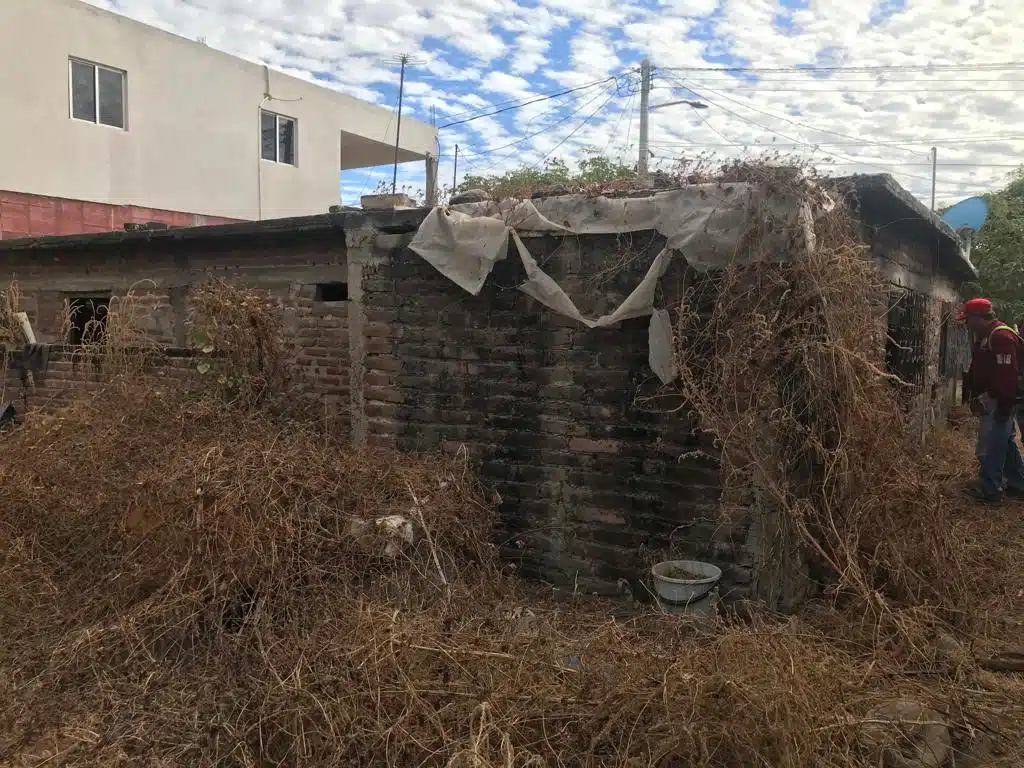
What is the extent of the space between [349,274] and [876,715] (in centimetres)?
456

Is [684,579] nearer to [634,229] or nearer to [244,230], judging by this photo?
[634,229]

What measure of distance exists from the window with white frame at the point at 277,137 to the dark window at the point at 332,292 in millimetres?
14701

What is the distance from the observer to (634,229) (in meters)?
4.55

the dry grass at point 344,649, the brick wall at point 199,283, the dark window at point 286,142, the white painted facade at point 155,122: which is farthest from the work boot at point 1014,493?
the dark window at point 286,142

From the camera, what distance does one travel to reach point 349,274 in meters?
5.86

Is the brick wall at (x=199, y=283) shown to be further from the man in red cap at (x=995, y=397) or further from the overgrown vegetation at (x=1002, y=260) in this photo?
the overgrown vegetation at (x=1002, y=260)

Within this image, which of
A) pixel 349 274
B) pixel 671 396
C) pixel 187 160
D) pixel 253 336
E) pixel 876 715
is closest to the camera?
→ pixel 876 715

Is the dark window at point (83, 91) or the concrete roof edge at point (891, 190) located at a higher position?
the dark window at point (83, 91)

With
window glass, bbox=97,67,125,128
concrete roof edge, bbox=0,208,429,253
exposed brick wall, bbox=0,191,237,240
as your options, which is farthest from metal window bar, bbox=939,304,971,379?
window glass, bbox=97,67,125,128

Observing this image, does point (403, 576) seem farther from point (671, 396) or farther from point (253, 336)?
point (253, 336)

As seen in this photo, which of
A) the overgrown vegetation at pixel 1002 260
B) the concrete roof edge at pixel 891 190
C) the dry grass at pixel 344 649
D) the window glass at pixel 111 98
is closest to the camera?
the dry grass at pixel 344 649

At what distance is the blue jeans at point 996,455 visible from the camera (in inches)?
265

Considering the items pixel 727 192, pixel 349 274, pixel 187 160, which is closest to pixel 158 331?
pixel 349 274

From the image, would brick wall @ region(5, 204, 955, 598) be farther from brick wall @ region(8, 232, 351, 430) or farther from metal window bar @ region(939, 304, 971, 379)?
metal window bar @ region(939, 304, 971, 379)
